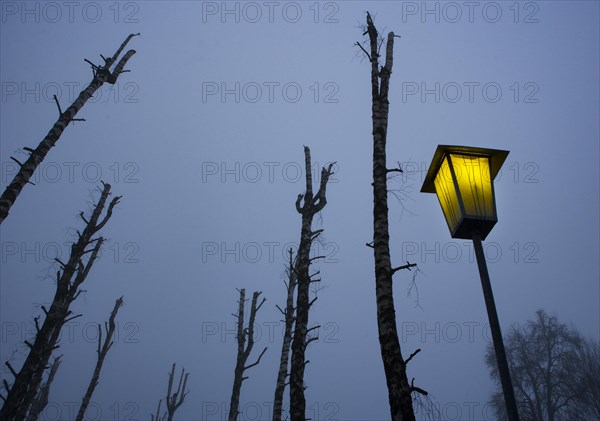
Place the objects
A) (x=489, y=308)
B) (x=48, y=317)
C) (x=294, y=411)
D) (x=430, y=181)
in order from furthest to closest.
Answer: (x=48, y=317) < (x=294, y=411) < (x=430, y=181) < (x=489, y=308)

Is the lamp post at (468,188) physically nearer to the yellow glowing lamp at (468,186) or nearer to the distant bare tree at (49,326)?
the yellow glowing lamp at (468,186)

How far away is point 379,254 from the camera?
225 inches

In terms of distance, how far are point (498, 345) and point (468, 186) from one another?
1.49m

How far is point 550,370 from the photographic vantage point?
24750mm

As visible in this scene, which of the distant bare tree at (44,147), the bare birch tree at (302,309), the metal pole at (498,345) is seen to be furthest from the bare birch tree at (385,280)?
the distant bare tree at (44,147)

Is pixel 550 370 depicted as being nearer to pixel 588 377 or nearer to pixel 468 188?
pixel 588 377

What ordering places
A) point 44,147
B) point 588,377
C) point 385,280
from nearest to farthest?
point 385,280, point 44,147, point 588,377

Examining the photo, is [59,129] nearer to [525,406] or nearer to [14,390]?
[14,390]

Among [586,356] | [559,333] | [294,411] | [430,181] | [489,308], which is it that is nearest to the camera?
[489,308]

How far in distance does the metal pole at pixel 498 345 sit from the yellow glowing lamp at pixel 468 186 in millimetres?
180

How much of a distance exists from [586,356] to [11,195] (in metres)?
29.8

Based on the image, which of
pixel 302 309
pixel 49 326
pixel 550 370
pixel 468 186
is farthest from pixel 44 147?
pixel 550 370

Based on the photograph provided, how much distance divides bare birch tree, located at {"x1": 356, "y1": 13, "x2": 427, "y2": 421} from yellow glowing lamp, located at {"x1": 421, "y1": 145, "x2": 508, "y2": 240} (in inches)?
73.0

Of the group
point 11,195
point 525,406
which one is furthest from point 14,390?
point 525,406
